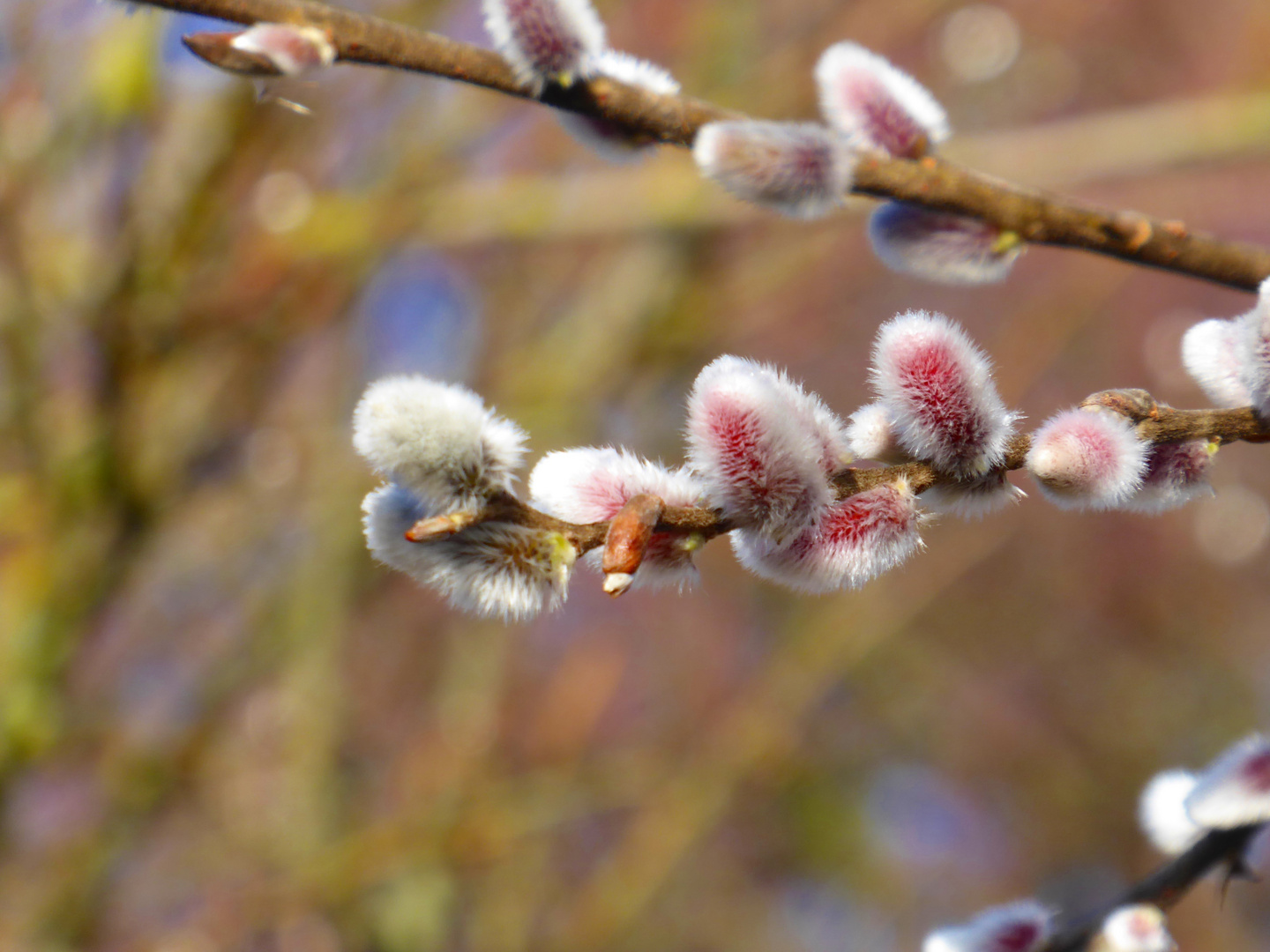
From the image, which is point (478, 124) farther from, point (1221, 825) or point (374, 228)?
point (1221, 825)

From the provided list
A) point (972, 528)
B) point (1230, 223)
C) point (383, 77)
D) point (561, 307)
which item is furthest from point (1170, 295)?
point (383, 77)

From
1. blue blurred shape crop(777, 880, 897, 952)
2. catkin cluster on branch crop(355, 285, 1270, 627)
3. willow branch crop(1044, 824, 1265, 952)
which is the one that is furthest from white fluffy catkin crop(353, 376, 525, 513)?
blue blurred shape crop(777, 880, 897, 952)

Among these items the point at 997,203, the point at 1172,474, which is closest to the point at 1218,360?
the point at 1172,474

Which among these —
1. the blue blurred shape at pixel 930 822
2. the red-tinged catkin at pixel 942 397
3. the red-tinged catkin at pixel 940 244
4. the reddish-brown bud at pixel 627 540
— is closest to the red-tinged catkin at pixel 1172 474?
the red-tinged catkin at pixel 942 397

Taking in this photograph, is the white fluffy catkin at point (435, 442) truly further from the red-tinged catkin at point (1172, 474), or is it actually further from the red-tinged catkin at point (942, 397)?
the red-tinged catkin at point (1172, 474)

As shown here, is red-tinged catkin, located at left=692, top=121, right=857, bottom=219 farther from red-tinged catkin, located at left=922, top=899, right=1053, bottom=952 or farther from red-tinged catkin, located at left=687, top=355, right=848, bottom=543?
red-tinged catkin, located at left=922, top=899, right=1053, bottom=952
